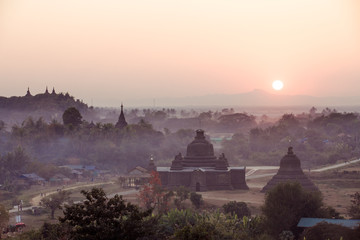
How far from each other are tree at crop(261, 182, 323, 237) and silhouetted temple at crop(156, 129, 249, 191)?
29.3 m

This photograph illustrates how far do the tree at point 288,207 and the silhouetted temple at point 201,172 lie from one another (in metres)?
29.3

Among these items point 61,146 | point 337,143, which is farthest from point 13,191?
point 337,143

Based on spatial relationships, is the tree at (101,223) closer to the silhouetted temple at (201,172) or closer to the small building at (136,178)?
the silhouetted temple at (201,172)

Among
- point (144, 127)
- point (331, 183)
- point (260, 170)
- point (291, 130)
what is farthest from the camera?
point (291, 130)

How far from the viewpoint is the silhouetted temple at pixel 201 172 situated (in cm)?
8594

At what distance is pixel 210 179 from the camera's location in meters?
86.4

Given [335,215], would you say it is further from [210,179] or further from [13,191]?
[13,191]

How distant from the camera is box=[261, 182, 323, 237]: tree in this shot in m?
52.5

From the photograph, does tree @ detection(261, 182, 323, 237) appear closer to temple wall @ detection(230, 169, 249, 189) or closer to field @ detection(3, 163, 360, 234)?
field @ detection(3, 163, 360, 234)

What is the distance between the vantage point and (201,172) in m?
85.9

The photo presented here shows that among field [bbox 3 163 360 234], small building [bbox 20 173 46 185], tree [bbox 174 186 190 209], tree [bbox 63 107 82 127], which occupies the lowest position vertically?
field [bbox 3 163 360 234]

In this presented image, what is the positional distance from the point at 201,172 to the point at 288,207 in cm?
3201

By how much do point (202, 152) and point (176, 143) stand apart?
189ft

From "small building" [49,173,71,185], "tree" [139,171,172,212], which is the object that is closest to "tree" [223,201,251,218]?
"tree" [139,171,172,212]
